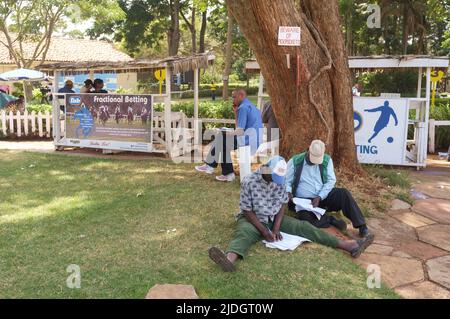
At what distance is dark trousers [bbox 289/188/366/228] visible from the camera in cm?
538

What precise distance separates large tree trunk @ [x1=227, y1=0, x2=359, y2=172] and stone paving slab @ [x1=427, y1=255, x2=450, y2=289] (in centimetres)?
272

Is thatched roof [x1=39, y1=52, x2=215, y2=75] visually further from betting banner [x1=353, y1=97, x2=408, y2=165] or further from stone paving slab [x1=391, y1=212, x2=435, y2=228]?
stone paving slab [x1=391, y1=212, x2=435, y2=228]

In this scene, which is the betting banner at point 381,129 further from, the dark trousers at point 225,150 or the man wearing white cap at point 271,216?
the man wearing white cap at point 271,216

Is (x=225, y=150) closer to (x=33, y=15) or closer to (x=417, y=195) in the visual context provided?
(x=417, y=195)

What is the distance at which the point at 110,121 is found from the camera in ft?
34.9

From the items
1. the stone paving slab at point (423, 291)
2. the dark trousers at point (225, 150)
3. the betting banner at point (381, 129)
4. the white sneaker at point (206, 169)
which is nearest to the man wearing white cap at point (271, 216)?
the stone paving slab at point (423, 291)

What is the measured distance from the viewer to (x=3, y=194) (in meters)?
7.02

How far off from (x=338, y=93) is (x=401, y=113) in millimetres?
2414

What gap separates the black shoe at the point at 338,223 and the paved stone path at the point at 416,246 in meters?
0.39

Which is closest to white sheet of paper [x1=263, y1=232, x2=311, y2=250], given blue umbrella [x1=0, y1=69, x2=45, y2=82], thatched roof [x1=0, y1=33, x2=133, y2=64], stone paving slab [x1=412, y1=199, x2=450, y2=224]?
stone paving slab [x1=412, y1=199, x2=450, y2=224]

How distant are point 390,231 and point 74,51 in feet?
112

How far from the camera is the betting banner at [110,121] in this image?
33.6ft

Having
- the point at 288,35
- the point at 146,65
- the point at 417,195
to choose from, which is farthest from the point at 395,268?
the point at 146,65

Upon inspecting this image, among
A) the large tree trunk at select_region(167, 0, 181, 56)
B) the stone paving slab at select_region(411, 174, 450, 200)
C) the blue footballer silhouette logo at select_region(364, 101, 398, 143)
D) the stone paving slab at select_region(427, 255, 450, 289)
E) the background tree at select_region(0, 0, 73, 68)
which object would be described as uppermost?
the large tree trunk at select_region(167, 0, 181, 56)
